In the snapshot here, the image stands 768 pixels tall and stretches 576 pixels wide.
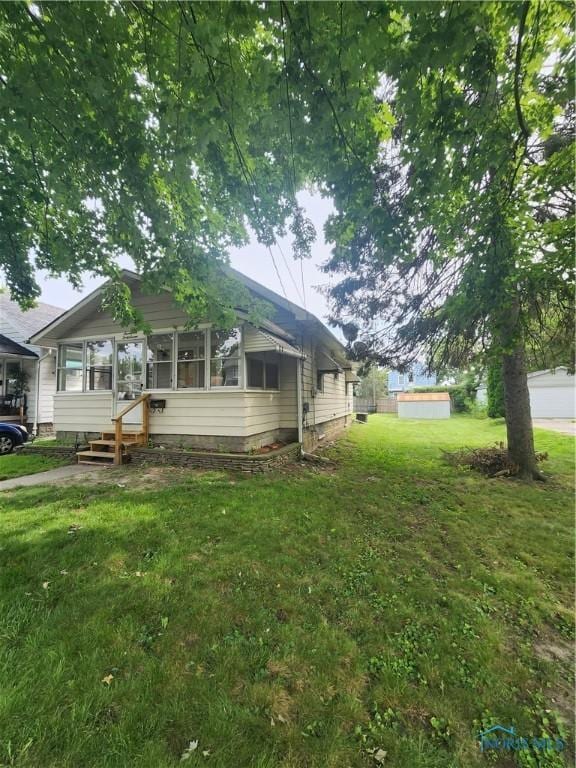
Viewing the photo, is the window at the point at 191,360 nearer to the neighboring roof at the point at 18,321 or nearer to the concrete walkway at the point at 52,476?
the concrete walkway at the point at 52,476

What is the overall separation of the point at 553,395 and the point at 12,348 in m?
29.8

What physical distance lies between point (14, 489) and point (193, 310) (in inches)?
179

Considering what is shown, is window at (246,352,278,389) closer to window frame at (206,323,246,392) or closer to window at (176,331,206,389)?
window frame at (206,323,246,392)

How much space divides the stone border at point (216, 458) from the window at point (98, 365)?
2.75 metres

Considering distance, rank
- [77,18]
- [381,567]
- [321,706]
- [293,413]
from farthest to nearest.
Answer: [293,413] < [381,567] < [77,18] < [321,706]

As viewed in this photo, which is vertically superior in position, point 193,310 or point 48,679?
point 193,310

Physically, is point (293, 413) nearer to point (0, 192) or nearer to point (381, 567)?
point (381, 567)

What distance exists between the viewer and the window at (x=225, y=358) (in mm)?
7801

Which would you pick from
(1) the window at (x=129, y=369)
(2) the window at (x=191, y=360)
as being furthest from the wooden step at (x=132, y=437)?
(2) the window at (x=191, y=360)

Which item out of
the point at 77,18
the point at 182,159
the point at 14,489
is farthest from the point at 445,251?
the point at 14,489

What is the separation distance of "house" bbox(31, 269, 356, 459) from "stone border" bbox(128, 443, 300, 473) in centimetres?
48

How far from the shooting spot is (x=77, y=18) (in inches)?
105

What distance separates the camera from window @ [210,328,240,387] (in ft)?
25.6

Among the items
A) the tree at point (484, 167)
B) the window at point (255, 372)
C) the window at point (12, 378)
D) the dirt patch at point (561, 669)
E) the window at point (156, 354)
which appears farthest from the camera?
the window at point (12, 378)
